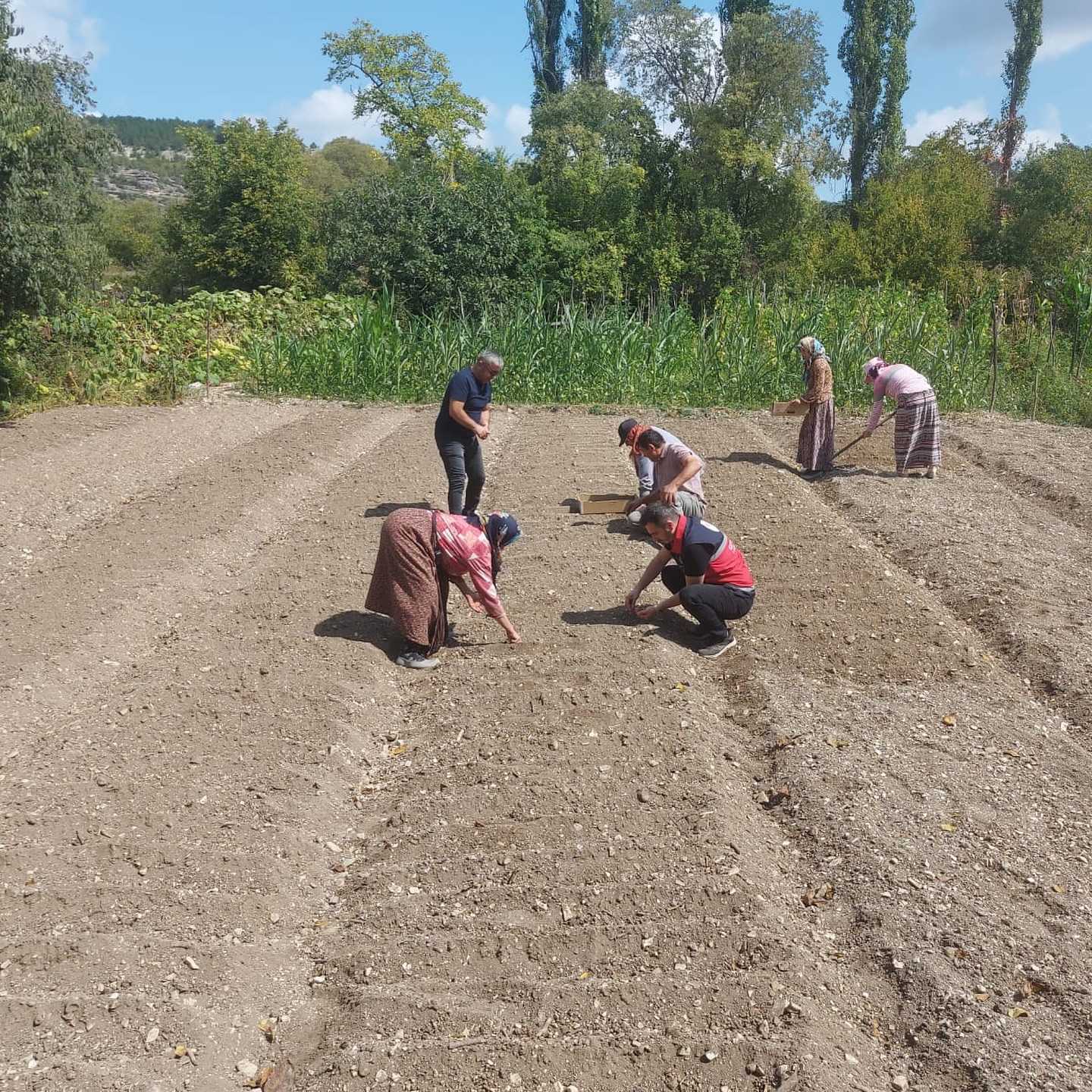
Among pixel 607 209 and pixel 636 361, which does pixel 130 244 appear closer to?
pixel 607 209

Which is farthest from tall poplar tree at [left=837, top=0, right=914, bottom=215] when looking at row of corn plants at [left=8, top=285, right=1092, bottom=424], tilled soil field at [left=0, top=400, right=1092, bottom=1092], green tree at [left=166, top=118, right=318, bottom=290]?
tilled soil field at [left=0, top=400, right=1092, bottom=1092]

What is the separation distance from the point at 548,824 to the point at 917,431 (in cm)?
696

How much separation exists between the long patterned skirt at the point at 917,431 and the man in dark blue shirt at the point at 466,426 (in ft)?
14.1

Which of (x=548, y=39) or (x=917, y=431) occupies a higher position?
(x=548, y=39)

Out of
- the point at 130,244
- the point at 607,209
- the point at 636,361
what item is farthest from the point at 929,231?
the point at 130,244

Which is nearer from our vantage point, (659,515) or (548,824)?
(548,824)

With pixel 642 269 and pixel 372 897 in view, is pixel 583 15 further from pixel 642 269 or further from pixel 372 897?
pixel 372 897

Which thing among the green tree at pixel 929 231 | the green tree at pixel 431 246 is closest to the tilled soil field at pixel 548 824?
the green tree at pixel 431 246

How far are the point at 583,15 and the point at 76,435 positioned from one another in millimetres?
32690

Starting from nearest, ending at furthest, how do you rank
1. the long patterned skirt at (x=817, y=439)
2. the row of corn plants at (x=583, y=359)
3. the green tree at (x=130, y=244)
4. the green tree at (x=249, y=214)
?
the long patterned skirt at (x=817, y=439)
the row of corn plants at (x=583, y=359)
the green tree at (x=249, y=214)
the green tree at (x=130, y=244)

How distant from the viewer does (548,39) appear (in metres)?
38.8

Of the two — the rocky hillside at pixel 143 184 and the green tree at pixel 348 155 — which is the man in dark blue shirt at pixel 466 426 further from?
the rocky hillside at pixel 143 184

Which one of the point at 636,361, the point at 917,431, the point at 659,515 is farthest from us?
the point at 636,361

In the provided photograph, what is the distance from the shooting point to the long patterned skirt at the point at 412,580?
18.0 feet
